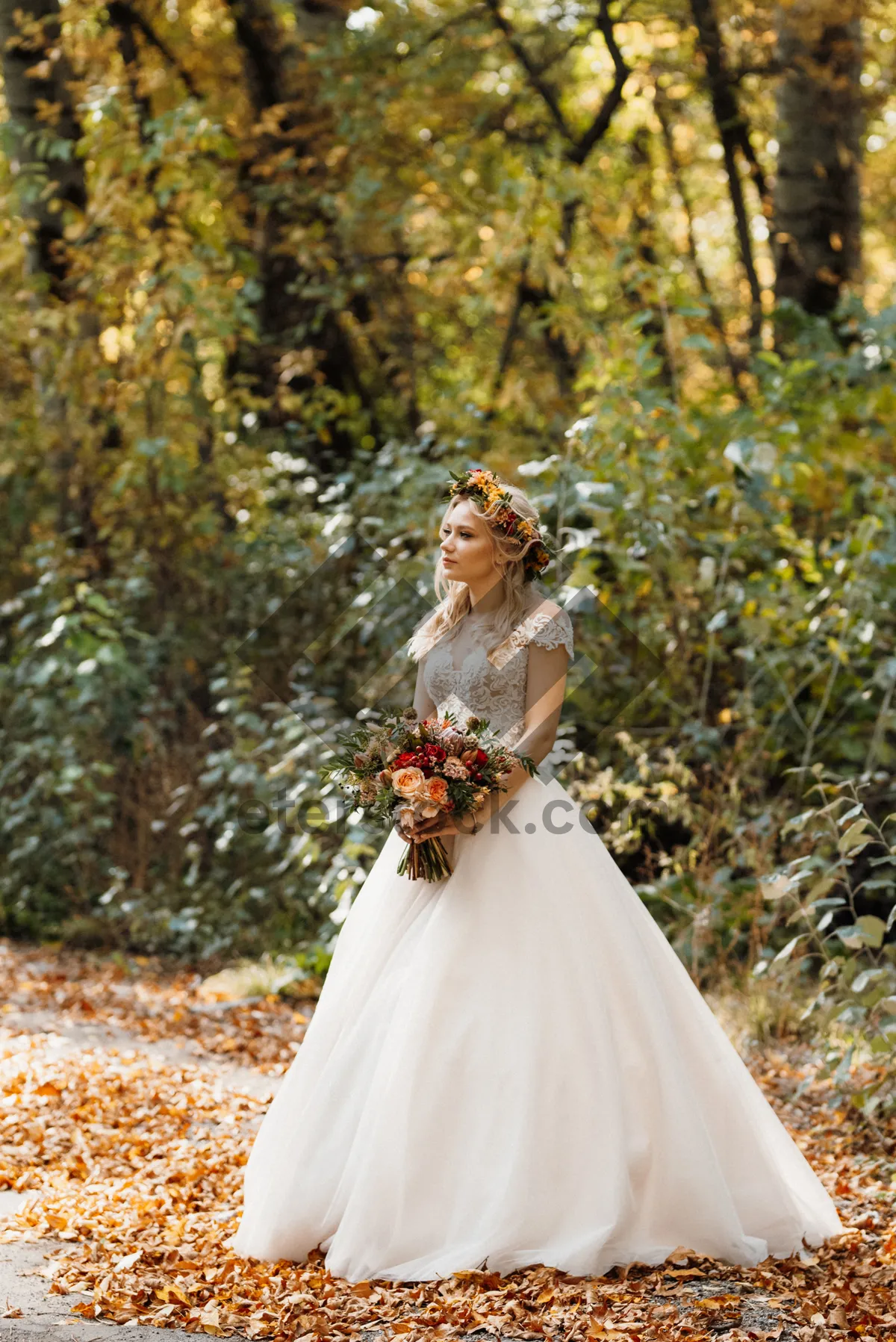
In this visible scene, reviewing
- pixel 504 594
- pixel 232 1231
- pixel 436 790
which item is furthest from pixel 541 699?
pixel 232 1231

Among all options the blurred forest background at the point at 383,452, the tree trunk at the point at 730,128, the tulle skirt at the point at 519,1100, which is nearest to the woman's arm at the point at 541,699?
the tulle skirt at the point at 519,1100

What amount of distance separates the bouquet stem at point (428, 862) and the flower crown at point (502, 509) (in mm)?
942

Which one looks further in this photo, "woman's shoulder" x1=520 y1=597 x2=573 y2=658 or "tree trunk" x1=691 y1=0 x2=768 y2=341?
"tree trunk" x1=691 y1=0 x2=768 y2=341

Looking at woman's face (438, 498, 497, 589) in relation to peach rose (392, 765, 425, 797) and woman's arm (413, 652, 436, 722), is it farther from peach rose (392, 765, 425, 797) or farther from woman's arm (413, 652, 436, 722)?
peach rose (392, 765, 425, 797)

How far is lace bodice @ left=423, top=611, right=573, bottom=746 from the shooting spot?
3.98 metres

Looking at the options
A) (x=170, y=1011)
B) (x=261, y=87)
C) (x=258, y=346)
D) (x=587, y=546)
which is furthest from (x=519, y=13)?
(x=170, y=1011)

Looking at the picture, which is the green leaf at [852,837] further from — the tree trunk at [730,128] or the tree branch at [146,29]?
the tree branch at [146,29]

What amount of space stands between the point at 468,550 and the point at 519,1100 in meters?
1.59

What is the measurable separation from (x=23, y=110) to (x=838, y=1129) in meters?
8.94

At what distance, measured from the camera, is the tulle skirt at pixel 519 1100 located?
11.6 feet

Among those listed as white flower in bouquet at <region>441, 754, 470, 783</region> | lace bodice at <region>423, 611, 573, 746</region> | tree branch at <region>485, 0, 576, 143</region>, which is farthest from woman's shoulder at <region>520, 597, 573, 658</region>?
tree branch at <region>485, 0, 576, 143</region>

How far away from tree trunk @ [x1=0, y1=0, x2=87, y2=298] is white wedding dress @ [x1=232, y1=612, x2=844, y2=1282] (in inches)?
293

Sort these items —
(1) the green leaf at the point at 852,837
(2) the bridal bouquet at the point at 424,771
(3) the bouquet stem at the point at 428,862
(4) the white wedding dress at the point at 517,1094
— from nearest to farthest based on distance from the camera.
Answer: (4) the white wedding dress at the point at 517,1094 < (2) the bridal bouquet at the point at 424,771 < (3) the bouquet stem at the point at 428,862 < (1) the green leaf at the point at 852,837

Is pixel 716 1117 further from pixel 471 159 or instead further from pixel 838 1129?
pixel 471 159
